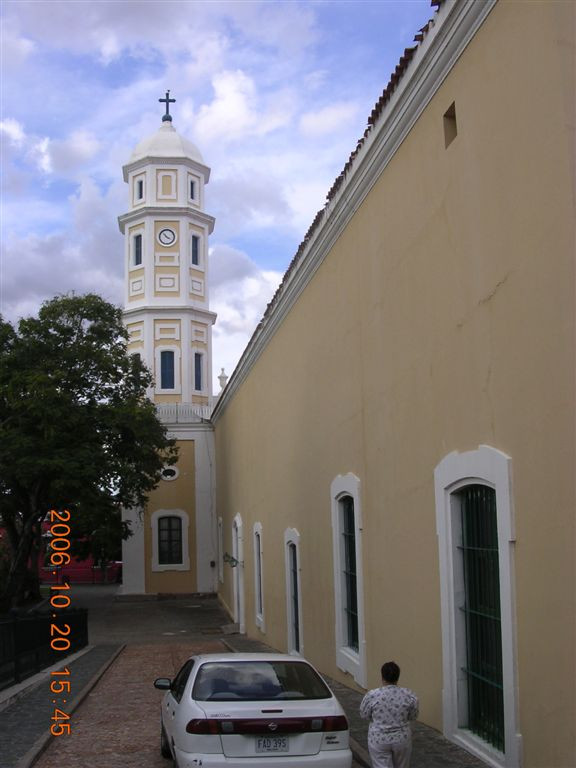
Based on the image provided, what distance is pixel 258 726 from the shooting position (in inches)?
278

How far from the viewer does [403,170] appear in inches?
388

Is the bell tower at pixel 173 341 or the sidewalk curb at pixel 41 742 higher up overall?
the bell tower at pixel 173 341

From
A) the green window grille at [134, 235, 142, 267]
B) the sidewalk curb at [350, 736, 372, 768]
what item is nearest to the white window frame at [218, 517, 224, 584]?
the green window grille at [134, 235, 142, 267]

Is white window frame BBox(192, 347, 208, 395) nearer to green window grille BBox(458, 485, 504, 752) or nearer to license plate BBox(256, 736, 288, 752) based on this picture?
green window grille BBox(458, 485, 504, 752)

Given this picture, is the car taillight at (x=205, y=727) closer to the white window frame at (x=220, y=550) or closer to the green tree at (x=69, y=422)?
the green tree at (x=69, y=422)

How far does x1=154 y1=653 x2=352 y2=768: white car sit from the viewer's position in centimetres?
704

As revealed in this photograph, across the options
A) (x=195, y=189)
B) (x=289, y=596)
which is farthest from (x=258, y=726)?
(x=195, y=189)

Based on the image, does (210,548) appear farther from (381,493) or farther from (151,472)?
(381,493)

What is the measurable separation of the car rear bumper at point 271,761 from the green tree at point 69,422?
1950 centimetres

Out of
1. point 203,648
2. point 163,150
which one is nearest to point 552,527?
point 203,648

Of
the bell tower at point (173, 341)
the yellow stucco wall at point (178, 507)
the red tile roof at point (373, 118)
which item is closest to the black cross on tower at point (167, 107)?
the bell tower at point (173, 341)

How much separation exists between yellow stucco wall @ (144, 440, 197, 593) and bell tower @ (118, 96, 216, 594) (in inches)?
1.6

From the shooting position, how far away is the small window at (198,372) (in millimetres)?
40312

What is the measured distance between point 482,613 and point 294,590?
9.89m
